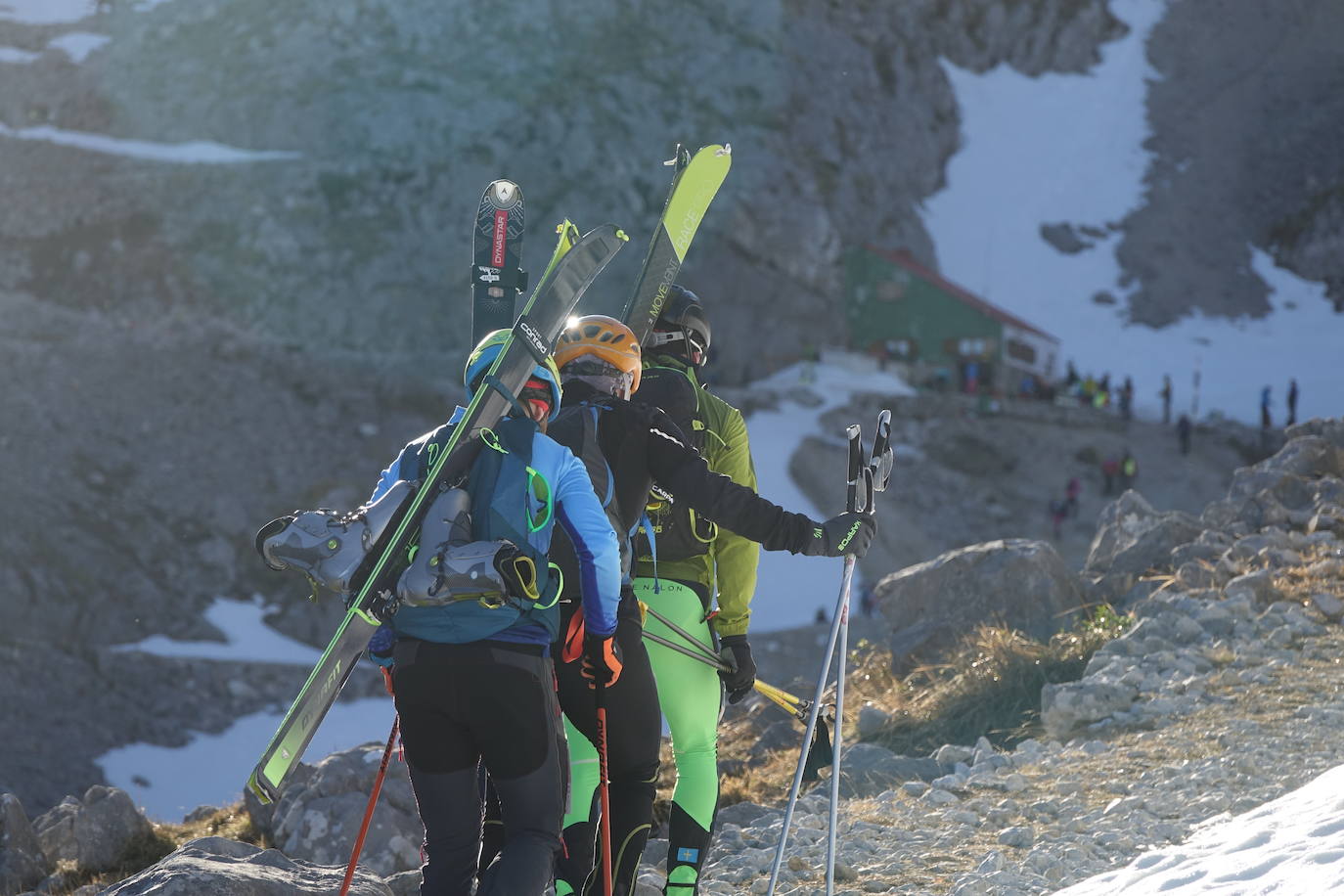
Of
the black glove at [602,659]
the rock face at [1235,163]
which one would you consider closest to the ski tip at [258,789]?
the black glove at [602,659]

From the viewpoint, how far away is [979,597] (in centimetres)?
959

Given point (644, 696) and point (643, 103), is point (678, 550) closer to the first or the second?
point (644, 696)

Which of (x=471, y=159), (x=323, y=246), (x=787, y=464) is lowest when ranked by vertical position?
(x=787, y=464)

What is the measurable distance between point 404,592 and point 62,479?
3060 cm

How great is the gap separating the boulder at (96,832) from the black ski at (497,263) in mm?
3427

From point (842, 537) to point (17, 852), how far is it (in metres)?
4.87

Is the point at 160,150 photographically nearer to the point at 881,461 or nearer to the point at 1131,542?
the point at 1131,542

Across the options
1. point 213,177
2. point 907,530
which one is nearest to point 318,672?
point 907,530

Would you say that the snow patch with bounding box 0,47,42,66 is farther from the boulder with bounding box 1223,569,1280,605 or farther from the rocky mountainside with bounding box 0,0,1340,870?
the boulder with bounding box 1223,569,1280,605

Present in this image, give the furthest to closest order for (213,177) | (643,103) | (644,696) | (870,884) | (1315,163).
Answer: (1315,163) → (643,103) → (213,177) → (870,884) → (644,696)

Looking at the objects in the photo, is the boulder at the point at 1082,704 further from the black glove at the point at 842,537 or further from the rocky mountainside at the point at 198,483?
the rocky mountainside at the point at 198,483

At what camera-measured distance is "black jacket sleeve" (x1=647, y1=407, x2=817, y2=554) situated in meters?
4.13

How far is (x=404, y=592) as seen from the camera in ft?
11.7

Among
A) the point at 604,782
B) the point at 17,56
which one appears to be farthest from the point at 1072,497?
the point at 17,56
